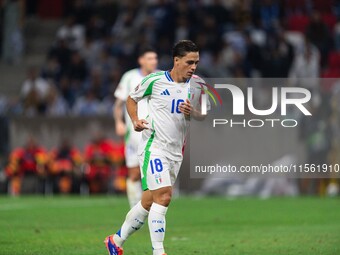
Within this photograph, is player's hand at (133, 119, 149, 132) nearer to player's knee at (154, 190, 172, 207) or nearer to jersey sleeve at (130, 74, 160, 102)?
jersey sleeve at (130, 74, 160, 102)

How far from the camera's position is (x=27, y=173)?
86.7 ft

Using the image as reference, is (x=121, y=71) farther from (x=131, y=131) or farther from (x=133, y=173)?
(x=133, y=173)

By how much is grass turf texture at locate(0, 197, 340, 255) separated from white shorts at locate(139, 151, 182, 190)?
4.84ft

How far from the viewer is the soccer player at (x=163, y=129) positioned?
11219 millimetres

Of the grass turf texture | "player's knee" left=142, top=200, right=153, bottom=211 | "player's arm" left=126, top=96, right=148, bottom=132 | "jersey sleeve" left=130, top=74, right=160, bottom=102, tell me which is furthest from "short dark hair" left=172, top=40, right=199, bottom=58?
the grass turf texture

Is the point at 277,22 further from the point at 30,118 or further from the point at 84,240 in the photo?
the point at 84,240

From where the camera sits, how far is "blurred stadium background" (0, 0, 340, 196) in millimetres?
25891

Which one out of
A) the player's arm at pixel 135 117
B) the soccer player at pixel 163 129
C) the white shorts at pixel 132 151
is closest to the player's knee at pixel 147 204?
the soccer player at pixel 163 129

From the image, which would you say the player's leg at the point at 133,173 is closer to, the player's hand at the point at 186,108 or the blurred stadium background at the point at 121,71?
the player's hand at the point at 186,108

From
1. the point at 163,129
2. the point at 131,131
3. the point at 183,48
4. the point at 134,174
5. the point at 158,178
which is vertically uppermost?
the point at 183,48

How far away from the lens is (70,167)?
1024 inches

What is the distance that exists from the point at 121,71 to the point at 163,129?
17006 millimetres

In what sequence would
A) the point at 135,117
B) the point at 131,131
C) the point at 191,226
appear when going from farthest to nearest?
the point at 131,131 < the point at 191,226 < the point at 135,117

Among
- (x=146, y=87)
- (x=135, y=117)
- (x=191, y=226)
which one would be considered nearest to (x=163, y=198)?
(x=135, y=117)
